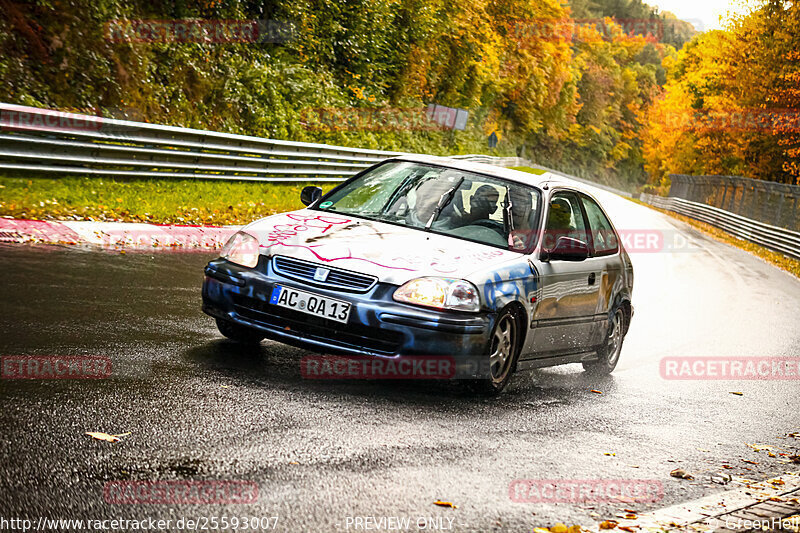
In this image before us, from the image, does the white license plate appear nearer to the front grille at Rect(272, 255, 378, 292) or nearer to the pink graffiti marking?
the front grille at Rect(272, 255, 378, 292)

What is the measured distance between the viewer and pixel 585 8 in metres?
137

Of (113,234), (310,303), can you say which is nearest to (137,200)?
(113,234)

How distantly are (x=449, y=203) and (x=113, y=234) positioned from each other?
6.05 m

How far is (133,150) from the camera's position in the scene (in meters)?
15.9

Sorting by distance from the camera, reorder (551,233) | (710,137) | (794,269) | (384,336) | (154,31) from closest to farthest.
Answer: (384,336) < (551,233) < (154,31) < (794,269) < (710,137)

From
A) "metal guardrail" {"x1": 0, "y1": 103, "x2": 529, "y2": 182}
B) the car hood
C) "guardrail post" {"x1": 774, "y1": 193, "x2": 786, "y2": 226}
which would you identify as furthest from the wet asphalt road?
"guardrail post" {"x1": 774, "y1": 193, "x2": 786, "y2": 226}

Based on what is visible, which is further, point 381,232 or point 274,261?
point 381,232

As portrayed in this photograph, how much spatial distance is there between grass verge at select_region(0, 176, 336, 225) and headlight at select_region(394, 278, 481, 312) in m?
7.29

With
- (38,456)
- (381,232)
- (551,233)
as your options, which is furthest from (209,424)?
(551,233)

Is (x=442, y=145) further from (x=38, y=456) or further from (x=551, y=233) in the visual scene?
(x=38, y=456)

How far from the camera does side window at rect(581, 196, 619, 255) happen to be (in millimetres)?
8523

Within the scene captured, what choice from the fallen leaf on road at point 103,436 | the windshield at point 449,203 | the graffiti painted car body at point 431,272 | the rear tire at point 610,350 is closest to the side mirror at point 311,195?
the graffiti painted car body at point 431,272

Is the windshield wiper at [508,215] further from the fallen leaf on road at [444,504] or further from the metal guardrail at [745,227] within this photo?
the metal guardrail at [745,227]

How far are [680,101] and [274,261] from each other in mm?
71831
